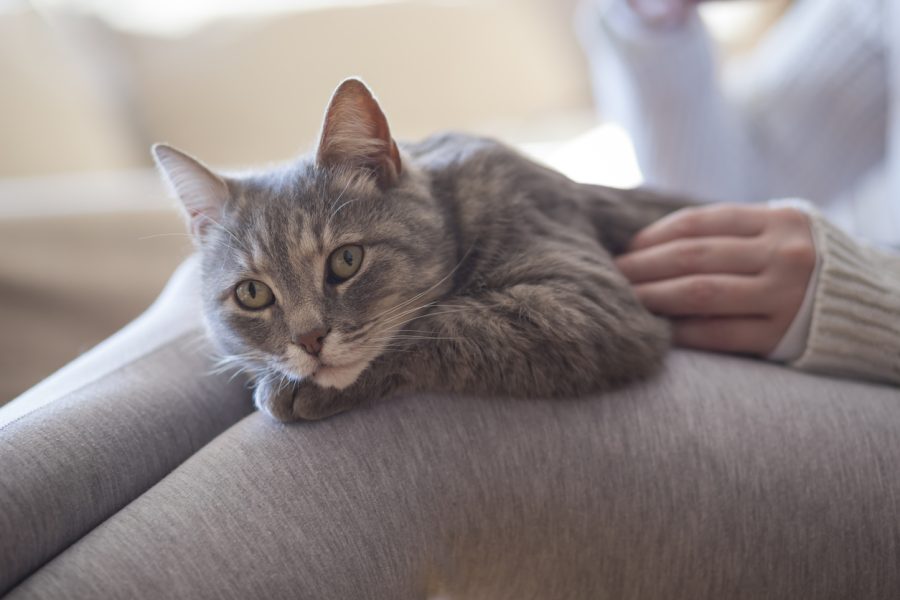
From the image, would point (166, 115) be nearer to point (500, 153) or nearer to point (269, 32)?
point (269, 32)

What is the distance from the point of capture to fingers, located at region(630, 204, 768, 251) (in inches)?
45.9

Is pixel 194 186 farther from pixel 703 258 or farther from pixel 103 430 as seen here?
pixel 703 258

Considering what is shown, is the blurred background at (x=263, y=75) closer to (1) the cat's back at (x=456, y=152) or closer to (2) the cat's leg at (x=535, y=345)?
(1) the cat's back at (x=456, y=152)

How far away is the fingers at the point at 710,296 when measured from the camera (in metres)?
1.09

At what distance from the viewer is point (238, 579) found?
0.75 metres

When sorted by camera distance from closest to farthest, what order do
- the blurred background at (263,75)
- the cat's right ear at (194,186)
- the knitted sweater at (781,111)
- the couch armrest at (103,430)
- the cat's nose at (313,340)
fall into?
the couch armrest at (103,430) → the cat's nose at (313,340) → the cat's right ear at (194,186) → the knitted sweater at (781,111) → the blurred background at (263,75)

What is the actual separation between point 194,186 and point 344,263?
12.2 inches

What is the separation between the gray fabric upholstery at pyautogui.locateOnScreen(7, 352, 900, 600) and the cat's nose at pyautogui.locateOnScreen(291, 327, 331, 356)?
0.33 feet

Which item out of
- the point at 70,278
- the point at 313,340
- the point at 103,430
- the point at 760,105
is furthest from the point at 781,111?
the point at 70,278

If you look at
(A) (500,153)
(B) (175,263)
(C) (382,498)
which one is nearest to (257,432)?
(C) (382,498)

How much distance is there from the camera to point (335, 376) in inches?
36.1

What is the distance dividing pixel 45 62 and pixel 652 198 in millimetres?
2637

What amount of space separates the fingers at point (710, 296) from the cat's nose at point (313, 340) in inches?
20.8

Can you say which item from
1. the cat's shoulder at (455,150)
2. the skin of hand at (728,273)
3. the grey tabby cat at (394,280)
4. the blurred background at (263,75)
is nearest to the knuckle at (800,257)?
the skin of hand at (728,273)
